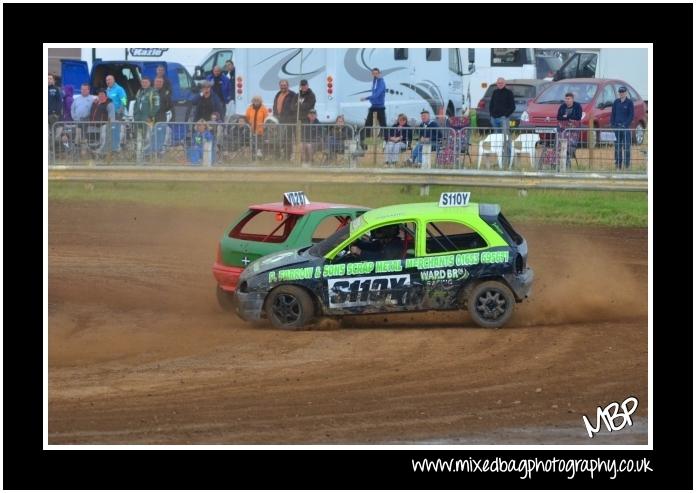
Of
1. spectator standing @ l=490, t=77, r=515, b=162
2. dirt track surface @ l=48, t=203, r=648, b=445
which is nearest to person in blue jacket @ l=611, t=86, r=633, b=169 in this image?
spectator standing @ l=490, t=77, r=515, b=162

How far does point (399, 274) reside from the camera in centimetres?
1326

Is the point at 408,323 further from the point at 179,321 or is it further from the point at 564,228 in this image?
the point at 564,228

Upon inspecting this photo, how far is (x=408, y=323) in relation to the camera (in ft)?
46.1

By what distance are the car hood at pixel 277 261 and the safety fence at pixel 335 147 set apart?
10568 millimetres

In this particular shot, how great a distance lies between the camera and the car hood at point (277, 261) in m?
13.5

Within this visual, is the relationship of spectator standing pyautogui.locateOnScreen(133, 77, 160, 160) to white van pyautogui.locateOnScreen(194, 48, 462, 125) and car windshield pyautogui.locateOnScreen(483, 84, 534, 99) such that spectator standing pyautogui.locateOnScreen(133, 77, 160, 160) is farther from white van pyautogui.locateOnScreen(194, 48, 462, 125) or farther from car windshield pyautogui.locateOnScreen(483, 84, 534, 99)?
car windshield pyautogui.locateOnScreen(483, 84, 534, 99)

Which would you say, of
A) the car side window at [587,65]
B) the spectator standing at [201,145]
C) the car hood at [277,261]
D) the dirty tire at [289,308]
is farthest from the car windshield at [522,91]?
the dirty tire at [289,308]

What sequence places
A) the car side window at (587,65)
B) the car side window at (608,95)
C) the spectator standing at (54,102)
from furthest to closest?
the car side window at (587,65) < the car side window at (608,95) < the spectator standing at (54,102)

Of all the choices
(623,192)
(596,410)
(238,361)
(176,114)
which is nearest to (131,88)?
(176,114)

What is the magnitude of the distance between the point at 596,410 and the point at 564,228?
11.6m

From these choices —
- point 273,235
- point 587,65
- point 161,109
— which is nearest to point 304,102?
point 161,109

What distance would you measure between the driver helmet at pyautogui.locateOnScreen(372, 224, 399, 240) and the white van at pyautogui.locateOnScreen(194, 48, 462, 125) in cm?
1892

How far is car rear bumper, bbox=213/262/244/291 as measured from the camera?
46.9 feet

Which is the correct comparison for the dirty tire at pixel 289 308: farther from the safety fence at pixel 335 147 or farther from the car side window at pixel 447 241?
the safety fence at pixel 335 147
